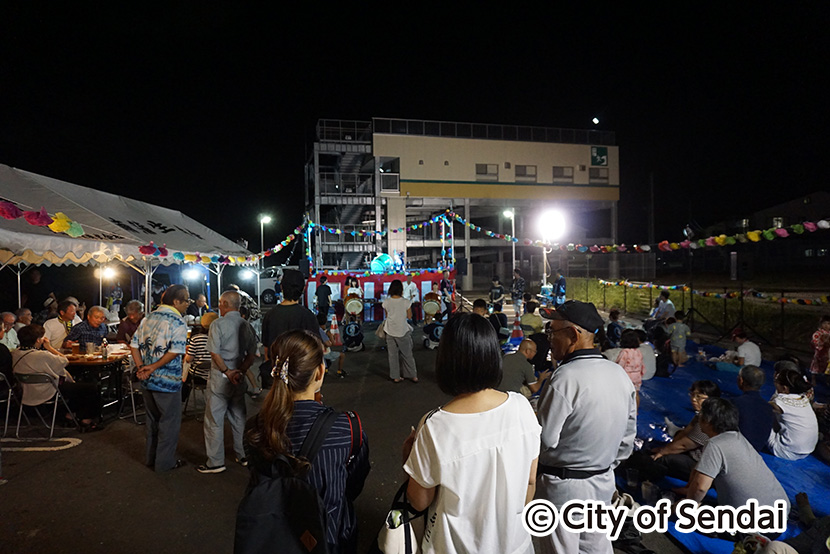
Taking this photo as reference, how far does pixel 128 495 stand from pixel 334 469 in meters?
3.40

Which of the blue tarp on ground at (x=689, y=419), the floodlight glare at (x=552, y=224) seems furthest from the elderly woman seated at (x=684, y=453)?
the floodlight glare at (x=552, y=224)

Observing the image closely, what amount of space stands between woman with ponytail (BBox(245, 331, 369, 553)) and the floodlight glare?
79.7 ft

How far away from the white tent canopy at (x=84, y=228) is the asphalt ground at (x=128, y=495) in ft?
8.90

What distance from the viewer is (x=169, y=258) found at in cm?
930

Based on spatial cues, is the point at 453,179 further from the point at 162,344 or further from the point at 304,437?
the point at 304,437

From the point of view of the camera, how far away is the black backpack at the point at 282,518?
5.42 feet

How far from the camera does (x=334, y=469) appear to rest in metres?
1.82

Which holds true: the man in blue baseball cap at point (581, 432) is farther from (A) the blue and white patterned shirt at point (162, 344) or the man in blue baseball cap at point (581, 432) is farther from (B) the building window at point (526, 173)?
(B) the building window at point (526, 173)

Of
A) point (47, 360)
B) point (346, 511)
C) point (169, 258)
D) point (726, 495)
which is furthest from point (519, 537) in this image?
point (169, 258)

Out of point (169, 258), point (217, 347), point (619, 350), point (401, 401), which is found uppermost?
point (169, 258)

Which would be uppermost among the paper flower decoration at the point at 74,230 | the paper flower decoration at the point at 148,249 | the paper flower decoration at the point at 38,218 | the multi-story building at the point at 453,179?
the multi-story building at the point at 453,179

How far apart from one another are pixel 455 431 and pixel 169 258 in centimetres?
943

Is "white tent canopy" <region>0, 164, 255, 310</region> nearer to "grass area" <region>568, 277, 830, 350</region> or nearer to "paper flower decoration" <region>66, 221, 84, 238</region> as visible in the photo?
"paper flower decoration" <region>66, 221, 84, 238</region>

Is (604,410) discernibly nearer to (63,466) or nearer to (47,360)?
(63,466)
